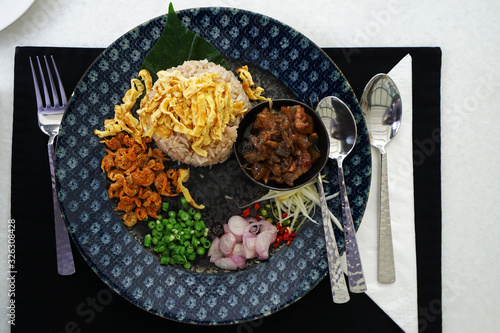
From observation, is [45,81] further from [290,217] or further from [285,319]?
[285,319]

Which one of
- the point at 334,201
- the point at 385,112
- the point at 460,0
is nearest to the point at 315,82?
Answer: the point at 385,112

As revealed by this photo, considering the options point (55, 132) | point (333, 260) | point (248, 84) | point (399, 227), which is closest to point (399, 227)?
point (399, 227)

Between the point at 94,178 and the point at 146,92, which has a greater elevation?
the point at 146,92

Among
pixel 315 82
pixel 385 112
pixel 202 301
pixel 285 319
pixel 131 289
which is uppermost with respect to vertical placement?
pixel 315 82

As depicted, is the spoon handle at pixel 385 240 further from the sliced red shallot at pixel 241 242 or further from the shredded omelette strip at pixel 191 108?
the shredded omelette strip at pixel 191 108

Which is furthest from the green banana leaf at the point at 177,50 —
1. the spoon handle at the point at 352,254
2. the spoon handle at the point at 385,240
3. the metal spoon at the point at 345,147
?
the spoon handle at the point at 385,240

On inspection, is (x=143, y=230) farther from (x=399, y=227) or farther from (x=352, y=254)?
(x=399, y=227)
